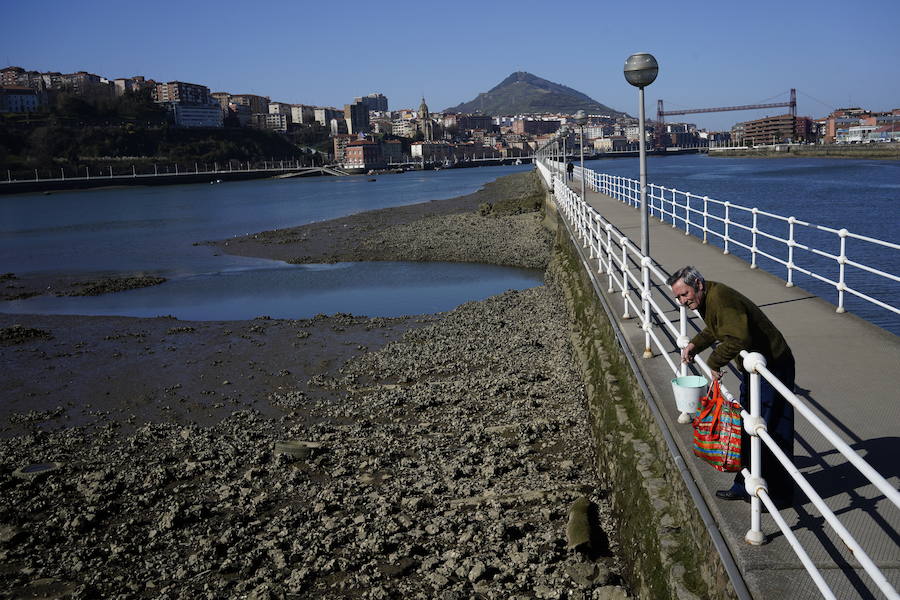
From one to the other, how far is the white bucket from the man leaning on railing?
23.7 inches

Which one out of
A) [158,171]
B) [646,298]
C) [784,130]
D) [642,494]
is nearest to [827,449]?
[642,494]

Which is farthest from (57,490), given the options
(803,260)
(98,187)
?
(98,187)

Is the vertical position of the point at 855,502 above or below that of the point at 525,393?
above

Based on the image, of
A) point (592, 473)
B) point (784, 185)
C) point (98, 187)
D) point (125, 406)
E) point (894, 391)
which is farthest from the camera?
point (98, 187)

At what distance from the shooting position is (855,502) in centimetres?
372

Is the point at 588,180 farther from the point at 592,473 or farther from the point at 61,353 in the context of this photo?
the point at 592,473

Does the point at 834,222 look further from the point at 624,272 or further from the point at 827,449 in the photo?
the point at 827,449

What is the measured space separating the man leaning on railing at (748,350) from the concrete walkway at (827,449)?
0.15 meters

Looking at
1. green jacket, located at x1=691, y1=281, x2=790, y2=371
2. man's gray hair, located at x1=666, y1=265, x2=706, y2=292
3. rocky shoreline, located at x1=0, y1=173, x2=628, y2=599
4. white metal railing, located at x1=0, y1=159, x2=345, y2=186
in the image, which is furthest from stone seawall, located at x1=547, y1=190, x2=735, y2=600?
white metal railing, located at x1=0, y1=159, x2=345, y2=186

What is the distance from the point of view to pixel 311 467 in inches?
311

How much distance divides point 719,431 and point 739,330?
21.3 inches

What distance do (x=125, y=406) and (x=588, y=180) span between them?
27.7 meters

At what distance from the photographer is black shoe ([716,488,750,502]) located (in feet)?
12.7

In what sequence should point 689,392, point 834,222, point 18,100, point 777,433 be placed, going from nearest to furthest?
point 777,433 → point 689,392 → point 834,222 → point 18,100
